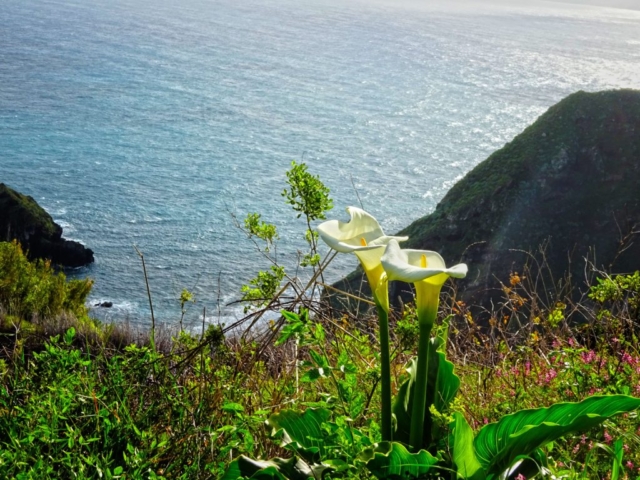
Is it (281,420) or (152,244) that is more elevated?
(281,420)

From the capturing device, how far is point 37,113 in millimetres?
61312

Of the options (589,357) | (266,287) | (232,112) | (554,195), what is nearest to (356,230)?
(266,287)

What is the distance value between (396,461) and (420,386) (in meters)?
0.19

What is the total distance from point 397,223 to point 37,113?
121ft

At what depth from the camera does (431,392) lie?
6.59ft

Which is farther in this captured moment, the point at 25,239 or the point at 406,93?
the point at 406,93

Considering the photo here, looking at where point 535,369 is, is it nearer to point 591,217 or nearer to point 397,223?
point 591,217

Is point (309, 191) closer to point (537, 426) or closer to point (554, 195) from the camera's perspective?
point (537, 426)

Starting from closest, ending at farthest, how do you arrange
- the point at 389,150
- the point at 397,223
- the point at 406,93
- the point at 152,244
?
1. the point at 152,244
2. the point at 397,223
3. the point at 389,150
4. the point at 406,93

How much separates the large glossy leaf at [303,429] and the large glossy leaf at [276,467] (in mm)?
77

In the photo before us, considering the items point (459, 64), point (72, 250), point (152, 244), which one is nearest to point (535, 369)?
point (72, 250)

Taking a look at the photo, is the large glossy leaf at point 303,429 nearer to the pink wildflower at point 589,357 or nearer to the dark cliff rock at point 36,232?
the pink wildflower at point 589,357

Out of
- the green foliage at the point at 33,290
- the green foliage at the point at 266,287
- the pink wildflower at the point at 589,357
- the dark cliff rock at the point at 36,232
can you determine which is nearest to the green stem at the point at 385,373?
the green foliage at the point at 266,287

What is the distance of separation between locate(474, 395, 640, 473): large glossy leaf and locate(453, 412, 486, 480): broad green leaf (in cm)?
2
